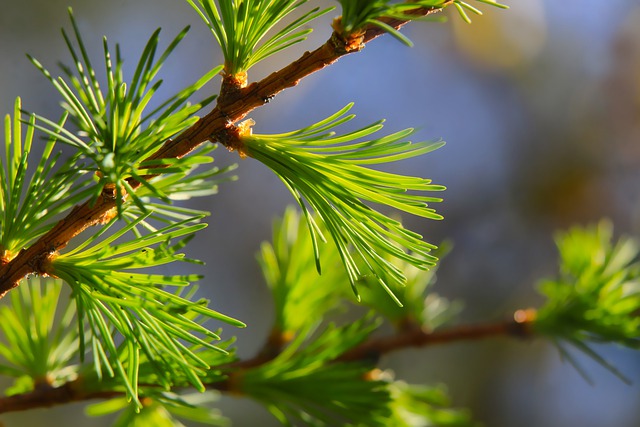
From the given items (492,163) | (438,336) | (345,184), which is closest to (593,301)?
(438,336)

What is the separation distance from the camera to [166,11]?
0.90 meters

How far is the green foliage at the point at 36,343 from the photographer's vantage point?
287mm

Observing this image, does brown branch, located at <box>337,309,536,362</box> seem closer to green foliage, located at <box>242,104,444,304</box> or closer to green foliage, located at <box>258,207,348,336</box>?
green foliage, located at <box>258,207,348,336</box>

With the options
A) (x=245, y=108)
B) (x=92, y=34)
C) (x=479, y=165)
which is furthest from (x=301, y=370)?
(x=479, y=165)

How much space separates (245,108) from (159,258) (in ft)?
0.17

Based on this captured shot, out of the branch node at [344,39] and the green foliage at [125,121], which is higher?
the branch node at [344,39]

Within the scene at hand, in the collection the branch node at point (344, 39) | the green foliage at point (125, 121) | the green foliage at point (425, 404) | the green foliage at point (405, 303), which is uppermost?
the branch node at point (344, 39)

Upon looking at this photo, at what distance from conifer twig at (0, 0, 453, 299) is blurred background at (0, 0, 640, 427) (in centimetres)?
68

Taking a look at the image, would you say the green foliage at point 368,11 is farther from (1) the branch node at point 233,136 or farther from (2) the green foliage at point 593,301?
(2) the green foliage at point 593,301

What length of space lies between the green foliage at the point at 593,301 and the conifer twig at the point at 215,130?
0.69 ft

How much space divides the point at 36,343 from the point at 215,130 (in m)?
0.15

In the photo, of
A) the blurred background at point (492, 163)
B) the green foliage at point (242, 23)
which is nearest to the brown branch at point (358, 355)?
the green foliage at point (242, 23)

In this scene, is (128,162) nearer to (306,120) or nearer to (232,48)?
(232,48)

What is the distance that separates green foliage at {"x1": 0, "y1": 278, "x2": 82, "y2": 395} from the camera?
0.94ft
